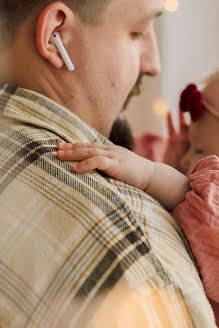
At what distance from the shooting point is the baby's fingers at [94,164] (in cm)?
60

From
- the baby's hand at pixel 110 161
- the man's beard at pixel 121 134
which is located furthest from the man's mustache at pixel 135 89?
the baby's hand at pixel 110 161

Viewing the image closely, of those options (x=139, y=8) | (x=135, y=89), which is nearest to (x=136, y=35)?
(x=139, y=8)

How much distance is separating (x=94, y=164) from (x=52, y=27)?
26cm

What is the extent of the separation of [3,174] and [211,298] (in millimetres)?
369

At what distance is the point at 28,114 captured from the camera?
657 mm

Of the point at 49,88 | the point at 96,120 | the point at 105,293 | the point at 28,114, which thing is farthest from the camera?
the point at 96,120

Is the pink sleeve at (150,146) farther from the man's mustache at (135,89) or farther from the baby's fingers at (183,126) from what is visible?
the man's mustache at (135,89)

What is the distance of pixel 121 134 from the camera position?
1.06 metres

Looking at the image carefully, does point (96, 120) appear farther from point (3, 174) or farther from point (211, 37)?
point (211, 37)

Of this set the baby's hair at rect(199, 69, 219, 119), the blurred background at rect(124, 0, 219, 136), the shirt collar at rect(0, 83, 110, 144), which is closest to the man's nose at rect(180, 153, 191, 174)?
the baby's hair at rect(199, 69, 219, 119)

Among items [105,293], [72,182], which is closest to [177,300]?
[105,293]

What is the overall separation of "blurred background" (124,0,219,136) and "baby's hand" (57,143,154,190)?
24.4 inches

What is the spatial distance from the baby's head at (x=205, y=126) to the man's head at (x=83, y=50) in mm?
298

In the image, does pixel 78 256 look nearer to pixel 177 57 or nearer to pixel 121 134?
pixel 121 134
